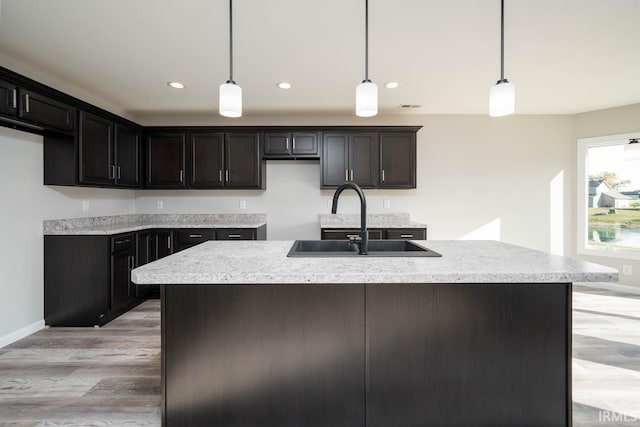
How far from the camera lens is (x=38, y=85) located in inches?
103

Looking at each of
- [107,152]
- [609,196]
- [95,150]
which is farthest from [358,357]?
[609,196]

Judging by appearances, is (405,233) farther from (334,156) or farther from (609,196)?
(609,196)

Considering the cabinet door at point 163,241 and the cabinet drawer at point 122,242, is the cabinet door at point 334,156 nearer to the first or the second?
the cabinet door at point 163,241

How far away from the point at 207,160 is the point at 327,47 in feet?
7.76

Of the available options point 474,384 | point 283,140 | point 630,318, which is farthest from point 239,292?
point 630,318

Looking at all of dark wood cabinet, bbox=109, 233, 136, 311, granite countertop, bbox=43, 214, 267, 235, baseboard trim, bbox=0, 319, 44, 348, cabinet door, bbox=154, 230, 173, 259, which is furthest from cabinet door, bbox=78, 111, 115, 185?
baseboard trim, bbox=0, 319, 44, 348

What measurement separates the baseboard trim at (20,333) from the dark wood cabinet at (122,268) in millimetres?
618

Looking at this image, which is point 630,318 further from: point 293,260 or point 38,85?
point 38,85

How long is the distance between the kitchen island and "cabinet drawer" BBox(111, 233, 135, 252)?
2.24 m

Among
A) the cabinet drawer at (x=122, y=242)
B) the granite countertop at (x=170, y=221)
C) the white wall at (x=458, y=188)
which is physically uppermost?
the white wall at (x=458, y=188)

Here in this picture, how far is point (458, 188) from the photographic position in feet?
15.0

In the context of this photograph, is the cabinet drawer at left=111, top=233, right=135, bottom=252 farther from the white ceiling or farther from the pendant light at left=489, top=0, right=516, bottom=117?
the pendant light at left=489, top=0, right=516, bottom=117

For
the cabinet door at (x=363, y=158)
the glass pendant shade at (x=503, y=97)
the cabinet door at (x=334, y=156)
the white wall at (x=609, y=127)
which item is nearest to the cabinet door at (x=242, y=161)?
the cabinet door at (x=334, y=156)

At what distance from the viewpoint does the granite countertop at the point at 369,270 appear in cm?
126
